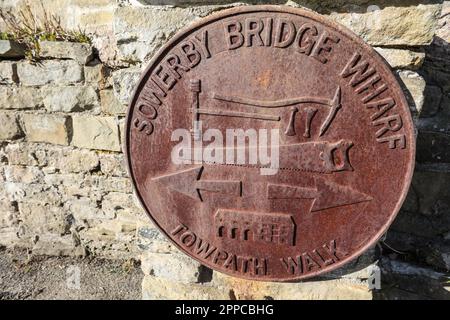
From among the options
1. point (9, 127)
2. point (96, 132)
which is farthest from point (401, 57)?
point (9, 127)

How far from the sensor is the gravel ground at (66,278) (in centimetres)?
219

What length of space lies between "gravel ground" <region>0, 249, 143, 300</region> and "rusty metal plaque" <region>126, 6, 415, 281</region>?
0.95 metres

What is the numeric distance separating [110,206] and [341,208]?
1.54 m

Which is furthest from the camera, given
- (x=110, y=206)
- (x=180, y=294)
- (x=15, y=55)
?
(x=110, y=206)

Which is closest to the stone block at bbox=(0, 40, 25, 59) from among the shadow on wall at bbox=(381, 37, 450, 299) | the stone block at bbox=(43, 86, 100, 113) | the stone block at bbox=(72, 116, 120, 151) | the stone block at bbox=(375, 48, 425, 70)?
the stone block at bbox=(43, 86, 100, 113)

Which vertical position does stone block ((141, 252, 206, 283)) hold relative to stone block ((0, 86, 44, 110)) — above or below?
below

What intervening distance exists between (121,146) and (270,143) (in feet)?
3.73

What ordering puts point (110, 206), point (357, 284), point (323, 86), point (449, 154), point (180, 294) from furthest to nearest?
point (110, 206)
point (449, 154)
point (180, 294)
point (357, 284)
point (323, 86)

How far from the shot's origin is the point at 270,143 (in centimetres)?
135

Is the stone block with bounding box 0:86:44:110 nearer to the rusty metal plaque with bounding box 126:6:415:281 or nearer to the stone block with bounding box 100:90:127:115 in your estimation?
the stone block with bounding box 100:90:127:115

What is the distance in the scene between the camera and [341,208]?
1368 mm

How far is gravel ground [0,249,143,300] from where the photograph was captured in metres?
2.19

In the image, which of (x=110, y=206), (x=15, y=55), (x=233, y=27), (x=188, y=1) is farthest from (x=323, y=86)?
(x=15, y=55)

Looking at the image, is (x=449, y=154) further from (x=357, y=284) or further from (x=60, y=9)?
(x=60, y=9)
